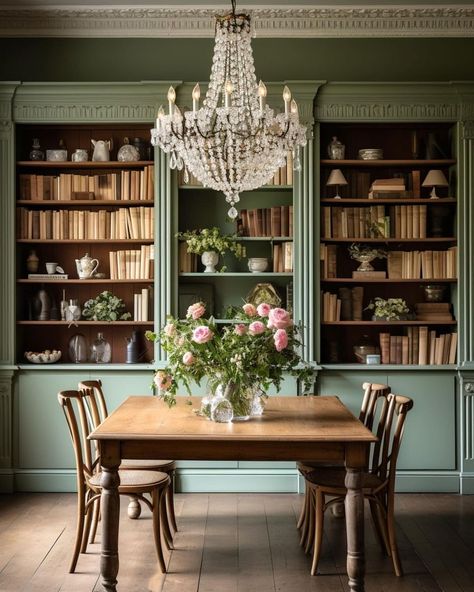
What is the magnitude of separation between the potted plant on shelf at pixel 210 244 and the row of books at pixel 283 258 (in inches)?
9.7

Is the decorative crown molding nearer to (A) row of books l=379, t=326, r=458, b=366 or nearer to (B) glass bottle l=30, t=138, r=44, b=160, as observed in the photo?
(B) glass bottle l=30, t=138, r=44, b=160

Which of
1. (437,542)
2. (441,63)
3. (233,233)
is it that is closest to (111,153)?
(233,233)

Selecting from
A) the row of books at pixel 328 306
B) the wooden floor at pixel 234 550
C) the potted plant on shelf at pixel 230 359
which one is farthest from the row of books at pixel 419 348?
the potted plant on shelf at pixel 230 359

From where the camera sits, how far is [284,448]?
3305 mm

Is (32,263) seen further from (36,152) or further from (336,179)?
(336,179)

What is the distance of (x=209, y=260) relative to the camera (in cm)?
546

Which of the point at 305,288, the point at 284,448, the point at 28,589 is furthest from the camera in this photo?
the point at 305,288

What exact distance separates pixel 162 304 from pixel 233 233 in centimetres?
77

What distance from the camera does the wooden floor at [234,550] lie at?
362 cm

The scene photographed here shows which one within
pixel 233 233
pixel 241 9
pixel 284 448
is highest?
pixel 241 9

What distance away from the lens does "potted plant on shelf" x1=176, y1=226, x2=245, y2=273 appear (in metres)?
5.36

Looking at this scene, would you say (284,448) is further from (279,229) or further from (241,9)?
(241,9)

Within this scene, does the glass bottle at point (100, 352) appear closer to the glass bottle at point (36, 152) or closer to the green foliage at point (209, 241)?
the green foliage at point (209, 241)

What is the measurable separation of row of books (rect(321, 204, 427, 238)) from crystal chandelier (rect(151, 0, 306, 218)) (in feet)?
5.68
